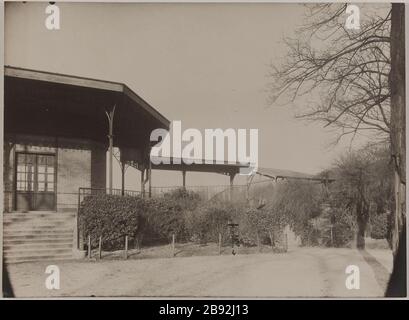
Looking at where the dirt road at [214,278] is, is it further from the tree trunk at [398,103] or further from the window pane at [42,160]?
the window pane at [42,160]

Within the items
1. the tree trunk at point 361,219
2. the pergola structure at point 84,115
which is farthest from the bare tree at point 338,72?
the pergola structure at point 84,115

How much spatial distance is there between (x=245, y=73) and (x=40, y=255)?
19.9 ft

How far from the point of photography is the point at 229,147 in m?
9.07

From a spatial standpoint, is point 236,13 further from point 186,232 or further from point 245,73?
point 186,232

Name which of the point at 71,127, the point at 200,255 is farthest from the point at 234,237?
the point at 71,127

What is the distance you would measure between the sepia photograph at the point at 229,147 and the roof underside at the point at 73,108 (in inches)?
2.7

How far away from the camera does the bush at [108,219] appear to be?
10.6 meters

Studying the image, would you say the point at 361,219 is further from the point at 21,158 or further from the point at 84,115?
the point at 21,158

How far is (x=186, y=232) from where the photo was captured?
11492 millimetres

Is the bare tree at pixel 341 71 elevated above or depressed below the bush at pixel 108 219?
above

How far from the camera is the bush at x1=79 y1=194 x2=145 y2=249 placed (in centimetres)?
1064

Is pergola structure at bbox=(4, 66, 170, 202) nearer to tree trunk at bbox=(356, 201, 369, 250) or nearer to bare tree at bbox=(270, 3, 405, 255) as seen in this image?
bare tree at bbox=(270, 3, 405, 255)

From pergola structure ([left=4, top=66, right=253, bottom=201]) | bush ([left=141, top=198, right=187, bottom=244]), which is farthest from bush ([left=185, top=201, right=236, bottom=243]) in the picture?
pergola structure ([left=4, top=66, right=253, bottom=201])
